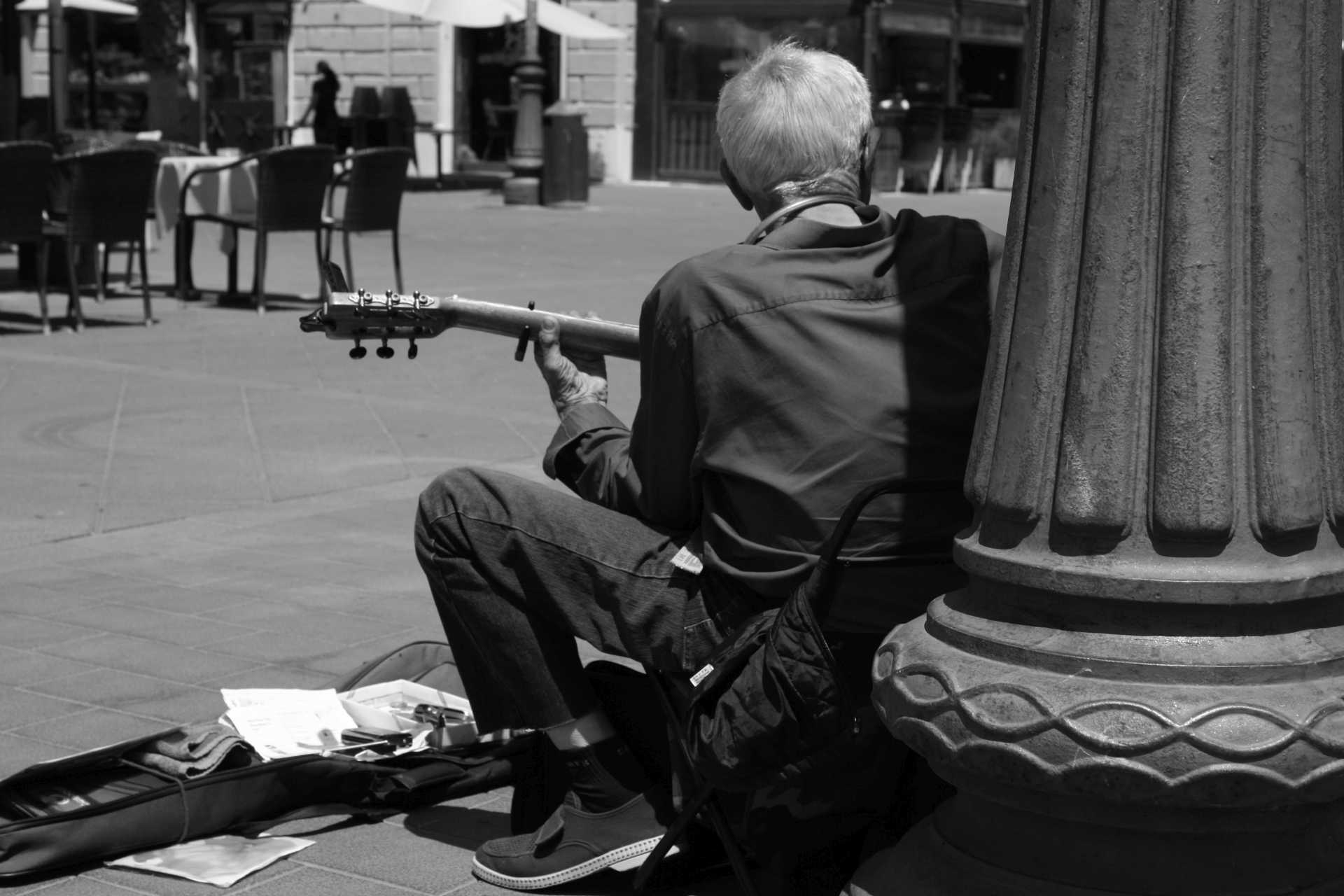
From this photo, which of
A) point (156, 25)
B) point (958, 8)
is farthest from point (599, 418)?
point (958, 8)

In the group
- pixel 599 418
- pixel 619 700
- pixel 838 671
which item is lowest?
pixel 619 700

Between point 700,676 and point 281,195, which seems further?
point 281,195

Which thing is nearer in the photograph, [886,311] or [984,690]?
[984,690]

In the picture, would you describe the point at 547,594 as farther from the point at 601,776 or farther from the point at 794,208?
the point at 794,208

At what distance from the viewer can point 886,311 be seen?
275 centimetres

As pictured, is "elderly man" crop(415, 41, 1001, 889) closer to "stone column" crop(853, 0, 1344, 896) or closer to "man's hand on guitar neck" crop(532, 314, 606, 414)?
"man's hand on guitar neck" crop(532, 314, 606, 414)

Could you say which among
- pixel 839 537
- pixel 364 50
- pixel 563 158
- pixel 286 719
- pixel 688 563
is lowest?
pixel 286 719

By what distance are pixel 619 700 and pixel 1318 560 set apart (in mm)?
1385

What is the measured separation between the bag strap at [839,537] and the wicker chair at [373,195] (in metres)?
8.87

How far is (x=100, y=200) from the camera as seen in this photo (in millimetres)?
10289

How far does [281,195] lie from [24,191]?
1.67 metres

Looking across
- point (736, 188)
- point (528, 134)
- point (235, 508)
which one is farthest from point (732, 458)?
point (528, 134)

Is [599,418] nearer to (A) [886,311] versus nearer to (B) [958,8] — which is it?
(A) [886,311]

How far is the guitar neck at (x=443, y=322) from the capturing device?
327 centimetres
